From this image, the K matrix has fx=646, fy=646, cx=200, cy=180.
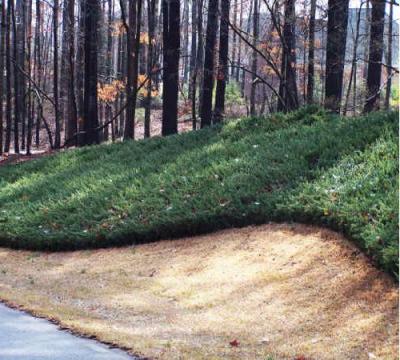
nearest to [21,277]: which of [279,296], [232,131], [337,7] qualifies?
[279,296]

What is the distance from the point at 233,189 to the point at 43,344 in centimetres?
456

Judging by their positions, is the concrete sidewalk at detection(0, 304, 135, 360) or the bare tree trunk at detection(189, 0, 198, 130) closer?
the concrete sidewalk at detection(0, 304, 135, 360)

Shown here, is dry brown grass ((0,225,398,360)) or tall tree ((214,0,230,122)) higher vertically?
tall tree ((214,0,230,122))

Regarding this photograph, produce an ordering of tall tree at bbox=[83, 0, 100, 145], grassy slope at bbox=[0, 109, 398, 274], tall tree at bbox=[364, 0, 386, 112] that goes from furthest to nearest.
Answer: tall tree at bbox=[83, 0, 100, 145]
tall tree at bbox=[364, 0, 386, 112]
grassy slope at bbox=[0, 109, 398, 274]

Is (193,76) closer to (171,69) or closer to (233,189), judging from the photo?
(171,69)

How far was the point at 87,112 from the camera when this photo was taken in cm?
2066

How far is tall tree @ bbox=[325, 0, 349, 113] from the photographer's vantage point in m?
15.9

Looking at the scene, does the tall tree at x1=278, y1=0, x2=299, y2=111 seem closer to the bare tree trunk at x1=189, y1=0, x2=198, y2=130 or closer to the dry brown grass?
the bare tree trunk at x1=189, y1=0, x2=198, y2=130

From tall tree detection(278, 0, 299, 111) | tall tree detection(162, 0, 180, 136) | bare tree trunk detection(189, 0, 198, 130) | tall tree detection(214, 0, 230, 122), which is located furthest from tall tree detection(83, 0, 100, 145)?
tall tree detection(278, 0, 299, 111)

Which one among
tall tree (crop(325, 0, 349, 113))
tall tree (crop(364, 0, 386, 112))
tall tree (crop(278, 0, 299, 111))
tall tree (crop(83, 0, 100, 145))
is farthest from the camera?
tall tree (crop(83, 0, 100, 145))

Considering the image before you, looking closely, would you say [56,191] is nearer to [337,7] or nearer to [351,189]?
[351,189]

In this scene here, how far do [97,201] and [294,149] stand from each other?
128 inches

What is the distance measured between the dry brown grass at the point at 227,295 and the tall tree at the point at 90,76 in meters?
11.9

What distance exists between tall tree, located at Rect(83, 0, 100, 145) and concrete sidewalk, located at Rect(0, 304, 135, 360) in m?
15.1
